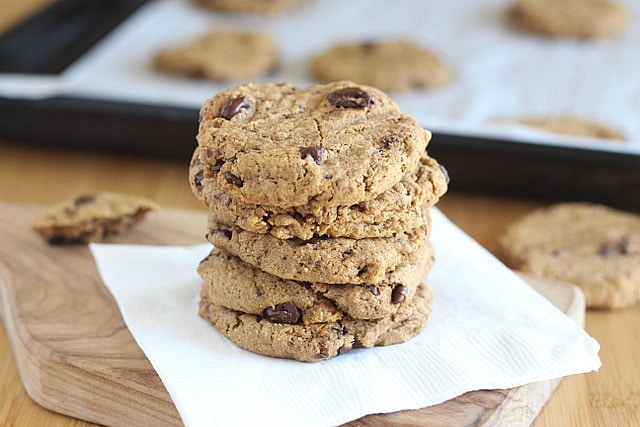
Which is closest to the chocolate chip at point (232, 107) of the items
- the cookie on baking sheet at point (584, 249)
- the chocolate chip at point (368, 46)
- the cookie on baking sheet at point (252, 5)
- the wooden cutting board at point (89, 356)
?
the wooden cutting board at point (89, 356)

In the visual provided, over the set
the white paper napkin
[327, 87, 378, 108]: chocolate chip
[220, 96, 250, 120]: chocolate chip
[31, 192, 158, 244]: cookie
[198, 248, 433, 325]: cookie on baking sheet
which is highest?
[327, 87, 378, 108]: chocolate chip

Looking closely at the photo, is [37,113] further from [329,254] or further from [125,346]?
[329,254]

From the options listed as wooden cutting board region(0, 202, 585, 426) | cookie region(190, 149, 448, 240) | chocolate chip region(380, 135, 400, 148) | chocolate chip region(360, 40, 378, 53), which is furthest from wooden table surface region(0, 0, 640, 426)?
chocolate chip region(360, 40, 378, 53)

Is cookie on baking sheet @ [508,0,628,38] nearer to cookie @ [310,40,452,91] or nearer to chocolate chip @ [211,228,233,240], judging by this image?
cookie @ [310,40,452,91]

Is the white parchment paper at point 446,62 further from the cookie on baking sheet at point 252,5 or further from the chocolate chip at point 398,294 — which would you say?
the chocolate chip at point 398,294

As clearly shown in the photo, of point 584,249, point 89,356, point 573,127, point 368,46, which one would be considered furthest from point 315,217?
point 368,46

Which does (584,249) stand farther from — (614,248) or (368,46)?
(368,46)
